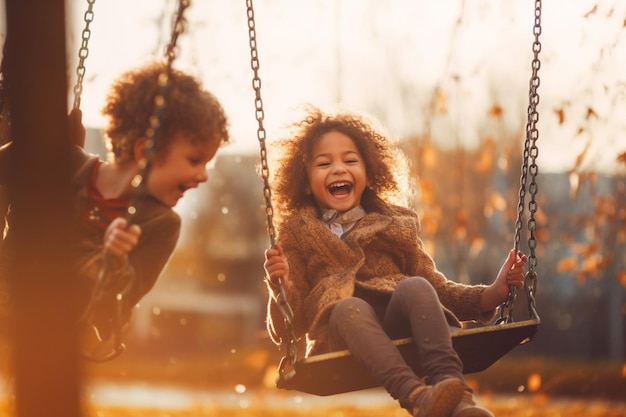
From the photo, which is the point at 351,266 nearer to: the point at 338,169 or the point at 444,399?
the point at 338,169

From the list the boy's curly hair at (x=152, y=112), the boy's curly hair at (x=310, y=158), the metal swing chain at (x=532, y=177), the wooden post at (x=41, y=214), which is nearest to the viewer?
the wooden post at (x=41, y=214)

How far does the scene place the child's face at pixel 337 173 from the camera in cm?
415

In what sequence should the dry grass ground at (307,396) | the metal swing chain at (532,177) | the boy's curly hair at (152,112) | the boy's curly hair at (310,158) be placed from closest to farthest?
the boy's curly hair at (152,112) → the metal swing chain at (532,177) → the boy's curly hair at (310,158) → the dry grass ground at (307,396)

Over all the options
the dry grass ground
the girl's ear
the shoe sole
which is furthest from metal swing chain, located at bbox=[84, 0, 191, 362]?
the dry grass ground

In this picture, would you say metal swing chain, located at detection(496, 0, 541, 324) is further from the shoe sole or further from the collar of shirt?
the shoe sole

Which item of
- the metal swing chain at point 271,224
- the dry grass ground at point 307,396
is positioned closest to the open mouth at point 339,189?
the metal swing chain at point 271,224

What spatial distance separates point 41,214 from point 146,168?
0.35 m

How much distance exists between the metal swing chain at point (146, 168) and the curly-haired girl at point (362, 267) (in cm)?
57

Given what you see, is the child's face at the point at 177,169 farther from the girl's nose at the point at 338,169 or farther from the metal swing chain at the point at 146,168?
the girl's nose at the point at 338,169

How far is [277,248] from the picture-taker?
374 centimetres

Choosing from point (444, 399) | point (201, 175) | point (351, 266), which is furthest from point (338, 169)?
point (444, 399)

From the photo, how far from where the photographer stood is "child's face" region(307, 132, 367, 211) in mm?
4152

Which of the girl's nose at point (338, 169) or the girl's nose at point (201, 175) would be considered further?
the girl's nose at point (338, 169)

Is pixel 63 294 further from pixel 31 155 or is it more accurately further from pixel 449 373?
pixel 449 373
